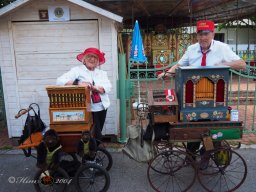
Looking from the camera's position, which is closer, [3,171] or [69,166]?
[69,166]

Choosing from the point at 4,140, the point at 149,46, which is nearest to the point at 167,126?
the point at 4,140

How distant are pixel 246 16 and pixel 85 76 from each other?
948 centimetres

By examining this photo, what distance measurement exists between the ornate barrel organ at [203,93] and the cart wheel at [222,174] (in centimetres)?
49

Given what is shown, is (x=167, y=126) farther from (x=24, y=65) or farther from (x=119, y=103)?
(x=24, y=65)

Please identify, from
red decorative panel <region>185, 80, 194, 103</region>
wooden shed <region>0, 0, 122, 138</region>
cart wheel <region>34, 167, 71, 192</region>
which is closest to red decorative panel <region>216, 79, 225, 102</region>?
red decorative panel <region>185, 80, 194, 103</region>

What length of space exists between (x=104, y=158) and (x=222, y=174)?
1643mm

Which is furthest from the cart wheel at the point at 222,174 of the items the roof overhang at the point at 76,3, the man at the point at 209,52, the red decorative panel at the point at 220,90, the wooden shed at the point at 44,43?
the roof overhang at the point at 76,3

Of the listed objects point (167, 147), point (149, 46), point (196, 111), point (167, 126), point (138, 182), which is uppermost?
point (149, 46)

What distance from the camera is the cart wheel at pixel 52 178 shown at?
10.1ft

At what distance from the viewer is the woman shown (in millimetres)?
3449

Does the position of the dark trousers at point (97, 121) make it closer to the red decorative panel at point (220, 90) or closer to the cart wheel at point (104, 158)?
the cart wheel at point (104, 158)

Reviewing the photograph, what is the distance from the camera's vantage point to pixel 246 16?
35.7 feet

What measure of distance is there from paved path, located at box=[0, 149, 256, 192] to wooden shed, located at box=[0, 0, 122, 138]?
2.90 feet

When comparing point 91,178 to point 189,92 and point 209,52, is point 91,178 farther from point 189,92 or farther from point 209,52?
point 209,52
